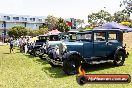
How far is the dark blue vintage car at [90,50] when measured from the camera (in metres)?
12.1

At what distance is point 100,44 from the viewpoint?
13352 mm

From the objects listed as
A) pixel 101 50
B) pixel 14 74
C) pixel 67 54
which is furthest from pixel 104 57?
pixel 14 74

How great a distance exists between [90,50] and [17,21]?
89268mm

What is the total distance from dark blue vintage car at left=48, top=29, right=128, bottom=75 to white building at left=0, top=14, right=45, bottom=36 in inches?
3310

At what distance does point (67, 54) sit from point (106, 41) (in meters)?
2.64

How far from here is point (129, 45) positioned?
90.5ft

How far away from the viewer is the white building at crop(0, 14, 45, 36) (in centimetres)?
9579

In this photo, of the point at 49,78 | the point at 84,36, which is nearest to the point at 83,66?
the point at 84,36

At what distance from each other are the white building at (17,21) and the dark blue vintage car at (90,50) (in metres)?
84.1

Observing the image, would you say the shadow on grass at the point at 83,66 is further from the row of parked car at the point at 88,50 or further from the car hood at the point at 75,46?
the car hood at the point at 75,46

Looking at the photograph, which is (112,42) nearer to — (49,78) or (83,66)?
(83,66)

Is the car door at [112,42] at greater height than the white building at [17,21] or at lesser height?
lesser

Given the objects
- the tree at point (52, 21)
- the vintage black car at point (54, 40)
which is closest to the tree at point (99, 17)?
the tree at point (52, 21)

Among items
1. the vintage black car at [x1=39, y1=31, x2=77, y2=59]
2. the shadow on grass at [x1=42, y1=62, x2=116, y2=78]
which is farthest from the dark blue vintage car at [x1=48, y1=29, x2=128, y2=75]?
the vintage black car at [x1=39, y1=31, x2=77, y2=59]
